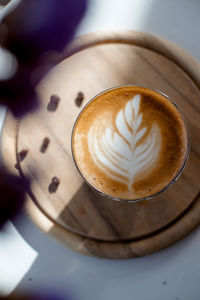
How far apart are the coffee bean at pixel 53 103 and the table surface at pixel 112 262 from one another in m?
0.20

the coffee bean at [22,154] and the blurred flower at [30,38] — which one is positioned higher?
the blurred flower at [30,38]

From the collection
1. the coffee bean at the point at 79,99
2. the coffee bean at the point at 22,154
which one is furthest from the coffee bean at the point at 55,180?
the coffee bean at the point at 79,99

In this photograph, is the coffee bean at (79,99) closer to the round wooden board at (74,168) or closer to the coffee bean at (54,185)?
the round wooden board at (74,168)

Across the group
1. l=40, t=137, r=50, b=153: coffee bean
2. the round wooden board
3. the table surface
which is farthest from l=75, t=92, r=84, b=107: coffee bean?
the table surface

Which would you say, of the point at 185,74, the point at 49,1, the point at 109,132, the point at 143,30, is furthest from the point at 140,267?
the point at 49,1

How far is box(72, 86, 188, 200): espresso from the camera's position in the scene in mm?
940

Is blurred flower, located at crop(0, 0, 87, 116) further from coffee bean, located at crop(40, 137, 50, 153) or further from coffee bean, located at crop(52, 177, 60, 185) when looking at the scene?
coffee bean, located at crop(52, 177, 60, 185)

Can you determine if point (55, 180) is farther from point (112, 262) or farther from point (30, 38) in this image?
point (30, 38)

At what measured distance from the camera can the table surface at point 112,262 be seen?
3.47 ft

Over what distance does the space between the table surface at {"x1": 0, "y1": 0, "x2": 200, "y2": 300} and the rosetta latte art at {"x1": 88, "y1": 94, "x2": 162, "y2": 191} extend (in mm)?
290

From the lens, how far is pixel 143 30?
1.09 m

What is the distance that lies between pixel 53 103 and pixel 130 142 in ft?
0.88

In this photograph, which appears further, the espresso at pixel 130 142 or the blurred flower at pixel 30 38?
the blurred flower at pixel 30 38

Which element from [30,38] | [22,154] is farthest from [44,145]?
[30,38]
